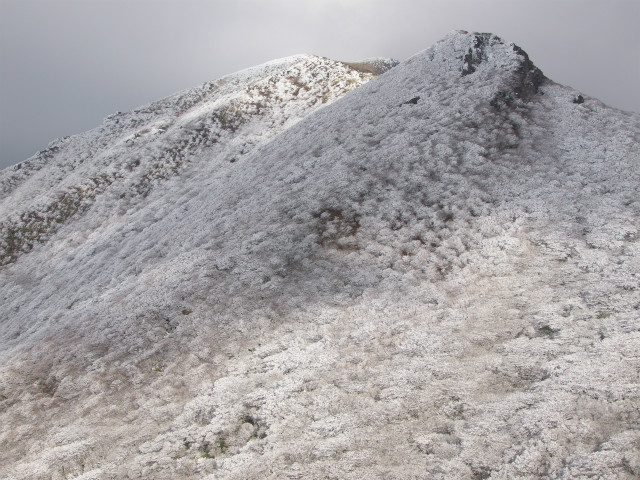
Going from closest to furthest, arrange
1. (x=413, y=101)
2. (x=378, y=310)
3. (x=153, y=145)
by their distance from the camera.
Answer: (x=378, y=310)
(x=413, y=101)
(x=153, y=145)

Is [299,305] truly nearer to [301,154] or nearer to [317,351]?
[317,351]

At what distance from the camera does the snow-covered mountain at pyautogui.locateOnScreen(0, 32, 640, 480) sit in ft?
33.2

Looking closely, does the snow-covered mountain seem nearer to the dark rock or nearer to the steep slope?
the dark rock

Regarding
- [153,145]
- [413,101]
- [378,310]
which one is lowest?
[378,310]

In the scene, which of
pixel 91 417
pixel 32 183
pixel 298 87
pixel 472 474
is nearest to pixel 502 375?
pixel 472 474

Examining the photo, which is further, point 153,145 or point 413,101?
point 153,145

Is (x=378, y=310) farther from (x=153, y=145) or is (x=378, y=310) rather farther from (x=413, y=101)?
(x=153, y=145)

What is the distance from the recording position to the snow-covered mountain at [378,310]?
10125 mm

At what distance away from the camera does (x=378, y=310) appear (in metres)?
15.0

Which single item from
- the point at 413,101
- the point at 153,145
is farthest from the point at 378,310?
the point at 153,145

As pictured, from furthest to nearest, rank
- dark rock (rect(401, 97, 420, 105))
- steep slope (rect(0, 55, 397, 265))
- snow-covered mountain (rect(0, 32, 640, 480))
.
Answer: steep slope (rect(0, 55, 397, 265)), dark rock (rect(401, 97, 420, 105)), snow-covered mountain (rect(0, 32, 640, 480))

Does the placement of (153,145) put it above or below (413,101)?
below

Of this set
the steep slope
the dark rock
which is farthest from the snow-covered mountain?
the steep slope

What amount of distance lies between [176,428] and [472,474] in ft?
27.0
